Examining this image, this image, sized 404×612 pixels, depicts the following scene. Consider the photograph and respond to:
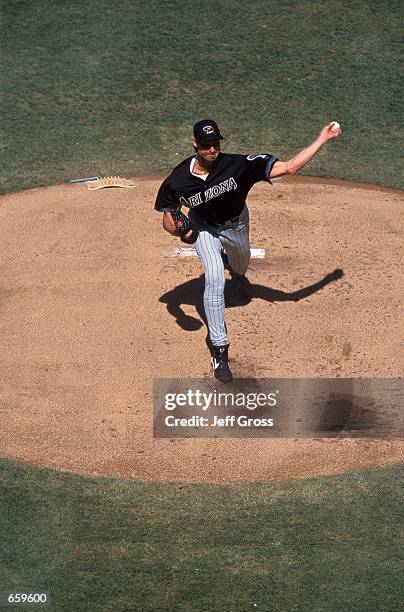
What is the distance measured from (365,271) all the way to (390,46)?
229 inches

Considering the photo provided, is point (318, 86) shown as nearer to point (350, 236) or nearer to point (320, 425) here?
point (350, 236)

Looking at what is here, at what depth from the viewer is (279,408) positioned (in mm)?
9688

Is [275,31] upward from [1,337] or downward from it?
upward

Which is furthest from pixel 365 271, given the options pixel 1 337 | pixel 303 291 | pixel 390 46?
pixel 390 46

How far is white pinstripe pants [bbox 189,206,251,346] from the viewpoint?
10.0m

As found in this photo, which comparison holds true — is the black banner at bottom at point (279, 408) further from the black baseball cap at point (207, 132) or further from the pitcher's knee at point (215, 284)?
the black baseball cap at point (207, 132)

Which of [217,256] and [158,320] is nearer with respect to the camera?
[217,256]

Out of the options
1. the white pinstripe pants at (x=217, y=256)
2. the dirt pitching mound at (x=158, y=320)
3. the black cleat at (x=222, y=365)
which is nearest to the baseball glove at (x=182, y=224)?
the white pinstripe pants at (x=217, y=256)

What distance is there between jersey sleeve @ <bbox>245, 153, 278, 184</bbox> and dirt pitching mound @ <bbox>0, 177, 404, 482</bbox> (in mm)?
1530

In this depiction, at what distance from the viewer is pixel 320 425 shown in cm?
948

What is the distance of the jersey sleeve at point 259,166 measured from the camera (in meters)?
9.90

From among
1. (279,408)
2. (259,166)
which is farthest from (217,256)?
(279,408)

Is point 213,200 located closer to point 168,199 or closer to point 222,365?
point 168,199

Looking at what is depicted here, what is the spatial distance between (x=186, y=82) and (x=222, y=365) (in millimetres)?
6866
